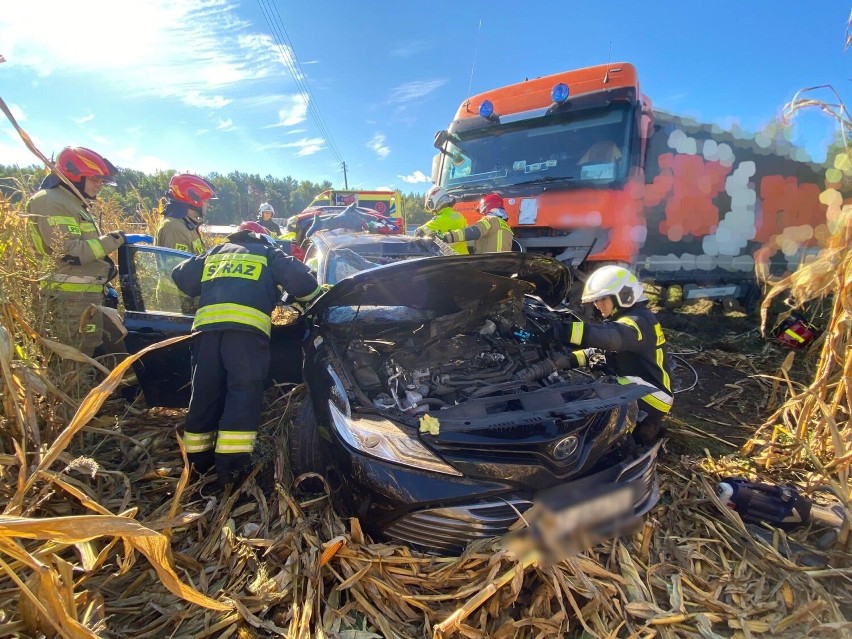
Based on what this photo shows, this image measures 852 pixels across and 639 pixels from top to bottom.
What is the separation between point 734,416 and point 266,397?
4.31 meters

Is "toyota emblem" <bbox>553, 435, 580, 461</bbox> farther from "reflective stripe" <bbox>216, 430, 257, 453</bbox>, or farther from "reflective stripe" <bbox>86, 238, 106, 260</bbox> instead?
"reflective stripe" <bbox>86, 238, 106, 260</bbox>

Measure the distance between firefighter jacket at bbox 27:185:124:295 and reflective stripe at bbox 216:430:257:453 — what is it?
1.63 meters

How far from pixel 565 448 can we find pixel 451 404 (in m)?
0.63

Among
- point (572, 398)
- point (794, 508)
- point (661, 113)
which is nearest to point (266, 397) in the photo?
point (572, 398)

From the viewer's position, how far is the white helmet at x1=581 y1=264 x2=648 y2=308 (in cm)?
295

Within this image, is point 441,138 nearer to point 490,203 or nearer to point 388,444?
point 490,203

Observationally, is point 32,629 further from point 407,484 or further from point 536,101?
point 536,101

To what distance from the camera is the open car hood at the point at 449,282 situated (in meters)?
2.53

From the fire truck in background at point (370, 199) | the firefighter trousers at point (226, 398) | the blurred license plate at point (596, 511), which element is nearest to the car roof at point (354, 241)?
the firefighter trousers at point (226, 398)

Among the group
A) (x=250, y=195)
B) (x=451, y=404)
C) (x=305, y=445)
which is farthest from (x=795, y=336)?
(x=250, y=195)

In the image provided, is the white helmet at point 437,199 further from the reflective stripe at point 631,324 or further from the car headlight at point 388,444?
the car headlight at point 388,444

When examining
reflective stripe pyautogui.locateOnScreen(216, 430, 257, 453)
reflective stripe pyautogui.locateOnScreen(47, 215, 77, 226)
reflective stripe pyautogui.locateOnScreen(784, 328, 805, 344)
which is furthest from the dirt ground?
reflective stripe pyautogui.locateOnScreen(47, 215, 77, 226)

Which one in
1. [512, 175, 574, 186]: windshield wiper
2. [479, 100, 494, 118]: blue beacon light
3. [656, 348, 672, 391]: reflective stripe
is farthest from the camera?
[479, 100, 494, 118]: blue beacon light

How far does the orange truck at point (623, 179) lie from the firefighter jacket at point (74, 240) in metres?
4.33
